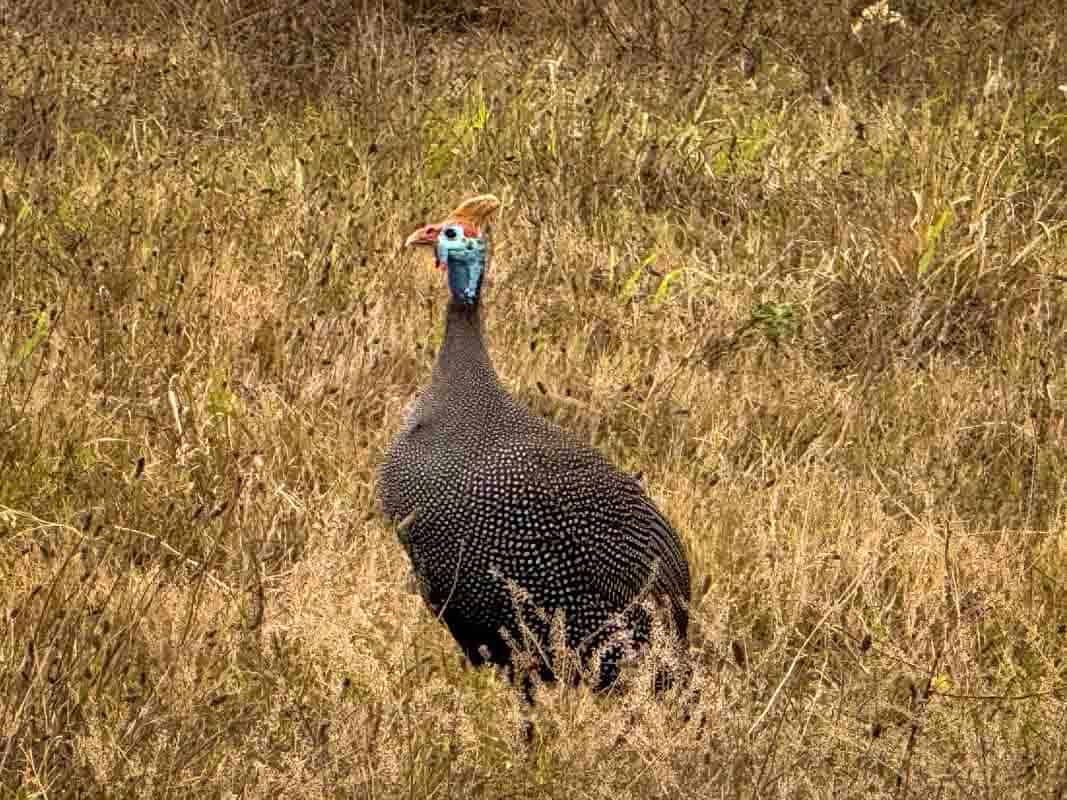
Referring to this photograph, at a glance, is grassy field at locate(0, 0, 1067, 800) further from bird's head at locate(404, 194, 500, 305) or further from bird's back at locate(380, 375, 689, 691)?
bird's head at locate(404, 194, 500, 305)

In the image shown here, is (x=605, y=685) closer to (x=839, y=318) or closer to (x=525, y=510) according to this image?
(x=525, y=510)

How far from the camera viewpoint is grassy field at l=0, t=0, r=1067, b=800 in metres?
2.99

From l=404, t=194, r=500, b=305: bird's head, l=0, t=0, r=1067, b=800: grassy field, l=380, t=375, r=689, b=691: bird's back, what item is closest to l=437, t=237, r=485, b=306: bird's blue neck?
l=404, t=194, r=500, b=305: bird's head

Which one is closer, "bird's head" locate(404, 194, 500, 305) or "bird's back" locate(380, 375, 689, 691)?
"bird's back" locate(380, 375, 689, 691)

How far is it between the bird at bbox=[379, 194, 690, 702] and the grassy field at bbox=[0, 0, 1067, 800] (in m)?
0.14

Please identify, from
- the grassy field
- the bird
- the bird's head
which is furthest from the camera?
the bird's head

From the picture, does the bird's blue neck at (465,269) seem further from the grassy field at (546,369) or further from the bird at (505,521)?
the grassy field at (546,369)

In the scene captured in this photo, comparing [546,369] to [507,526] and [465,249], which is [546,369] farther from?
[507,526]

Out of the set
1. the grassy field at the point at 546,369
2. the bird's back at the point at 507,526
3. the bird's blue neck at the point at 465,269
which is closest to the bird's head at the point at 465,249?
the bird's blue neck at the point at 465,269

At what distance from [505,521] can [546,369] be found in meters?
1.63

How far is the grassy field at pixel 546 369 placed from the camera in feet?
9.81

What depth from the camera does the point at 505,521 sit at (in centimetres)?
339

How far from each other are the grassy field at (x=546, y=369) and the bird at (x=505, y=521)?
0.45 feet

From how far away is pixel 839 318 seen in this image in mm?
5441
